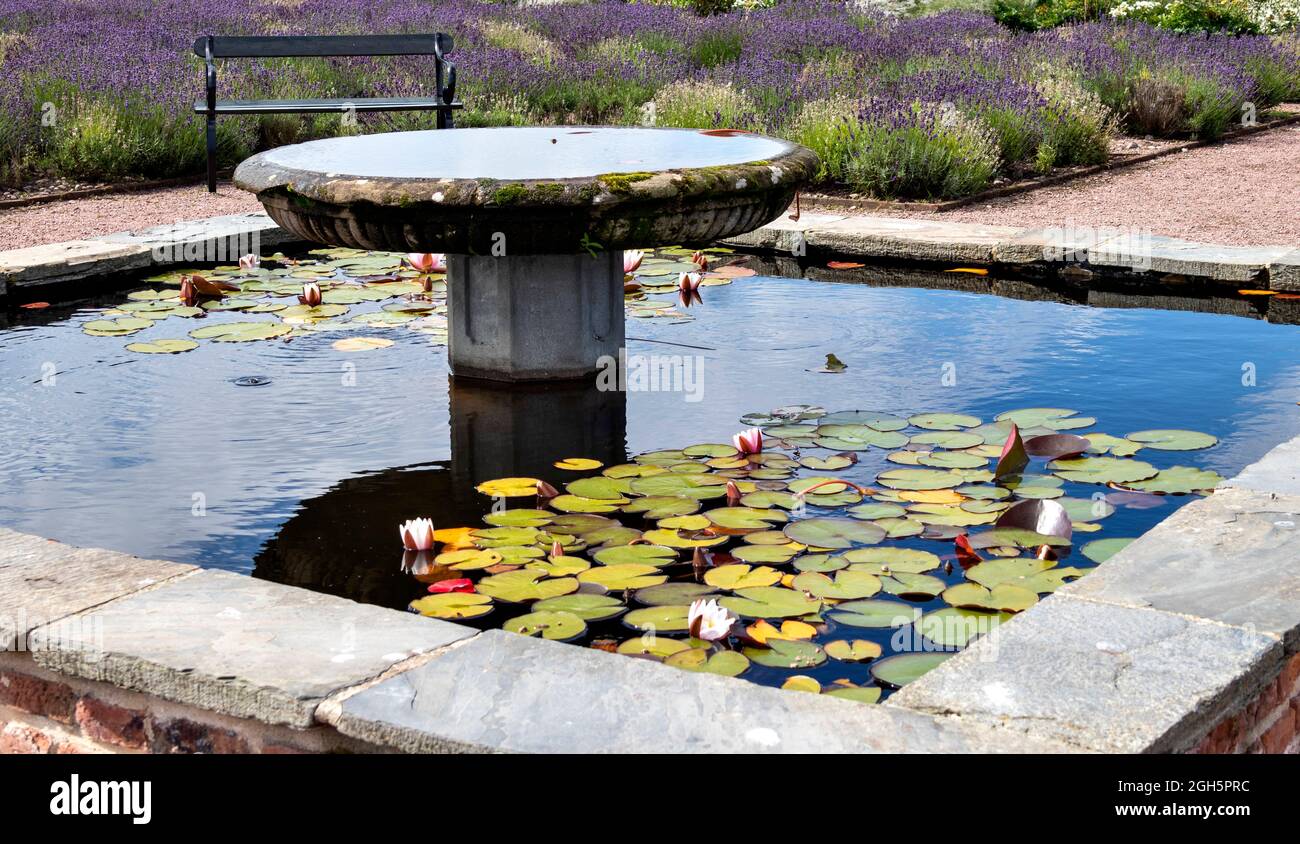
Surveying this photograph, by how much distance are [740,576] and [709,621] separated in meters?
0.39

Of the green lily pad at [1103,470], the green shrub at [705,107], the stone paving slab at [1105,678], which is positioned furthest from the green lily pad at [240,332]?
the green shrub at [705,107]

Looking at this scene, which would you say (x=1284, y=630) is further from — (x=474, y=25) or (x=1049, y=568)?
(x=474, y=25)

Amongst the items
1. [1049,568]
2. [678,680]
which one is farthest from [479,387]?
[678,680]

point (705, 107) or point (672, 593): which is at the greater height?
point (705, 107)

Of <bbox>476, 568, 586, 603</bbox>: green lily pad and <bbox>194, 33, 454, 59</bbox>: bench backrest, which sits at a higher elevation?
<bbox>194, 33, 454, 59</bbox>: bench backrest

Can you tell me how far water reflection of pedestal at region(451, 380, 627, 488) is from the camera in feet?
13.3

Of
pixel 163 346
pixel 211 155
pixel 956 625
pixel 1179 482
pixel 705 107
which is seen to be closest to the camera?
pixel 956 625

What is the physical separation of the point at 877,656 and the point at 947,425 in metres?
1.57

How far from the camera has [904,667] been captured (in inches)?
108

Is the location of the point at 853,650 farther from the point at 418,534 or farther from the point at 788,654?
the point at 418,534

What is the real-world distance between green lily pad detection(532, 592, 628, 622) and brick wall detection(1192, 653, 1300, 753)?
47.2 inches

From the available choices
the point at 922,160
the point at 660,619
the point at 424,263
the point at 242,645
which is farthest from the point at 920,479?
the point at 922,160

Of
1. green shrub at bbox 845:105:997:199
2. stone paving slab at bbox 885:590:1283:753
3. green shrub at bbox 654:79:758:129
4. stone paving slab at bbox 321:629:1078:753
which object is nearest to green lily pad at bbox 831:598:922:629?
stone paving slab at bbox 885:590:1283:753

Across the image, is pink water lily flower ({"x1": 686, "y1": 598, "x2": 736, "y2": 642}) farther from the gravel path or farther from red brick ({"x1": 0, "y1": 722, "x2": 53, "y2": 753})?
the gravel path
